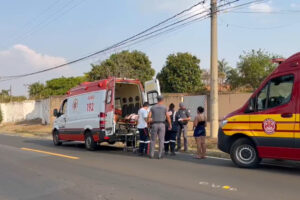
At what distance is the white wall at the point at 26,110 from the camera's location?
32.8 metres

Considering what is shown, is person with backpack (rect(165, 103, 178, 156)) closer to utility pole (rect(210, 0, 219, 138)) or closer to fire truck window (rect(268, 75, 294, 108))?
utility pole (rect(210, 0, 219, 138))

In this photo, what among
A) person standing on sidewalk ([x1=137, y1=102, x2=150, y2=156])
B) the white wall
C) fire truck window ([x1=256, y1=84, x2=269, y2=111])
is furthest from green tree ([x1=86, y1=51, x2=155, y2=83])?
fire truck window ([x1=256, y1=84, x2=269, y2=111])

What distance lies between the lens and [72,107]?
554 inches

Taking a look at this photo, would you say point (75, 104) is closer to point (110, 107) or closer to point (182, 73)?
point (110, 107)

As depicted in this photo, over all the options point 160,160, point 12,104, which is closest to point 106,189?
point 160,160

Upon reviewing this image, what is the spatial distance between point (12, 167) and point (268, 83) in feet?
22.8

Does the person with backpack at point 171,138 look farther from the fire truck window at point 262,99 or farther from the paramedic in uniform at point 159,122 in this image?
the fire truck window at point 262,99

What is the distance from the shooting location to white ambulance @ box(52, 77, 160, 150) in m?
11.8

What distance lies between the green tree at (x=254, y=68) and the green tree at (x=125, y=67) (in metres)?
10.9

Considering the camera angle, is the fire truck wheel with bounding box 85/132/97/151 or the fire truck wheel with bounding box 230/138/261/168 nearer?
the fire truck wheel with bounding box 230/138/261/168

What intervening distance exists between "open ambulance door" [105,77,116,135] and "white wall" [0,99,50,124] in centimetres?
2123

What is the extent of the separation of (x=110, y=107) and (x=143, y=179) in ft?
16.0

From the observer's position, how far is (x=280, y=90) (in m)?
7.81

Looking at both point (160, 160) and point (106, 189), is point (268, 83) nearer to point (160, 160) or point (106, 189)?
point (160, 160)
